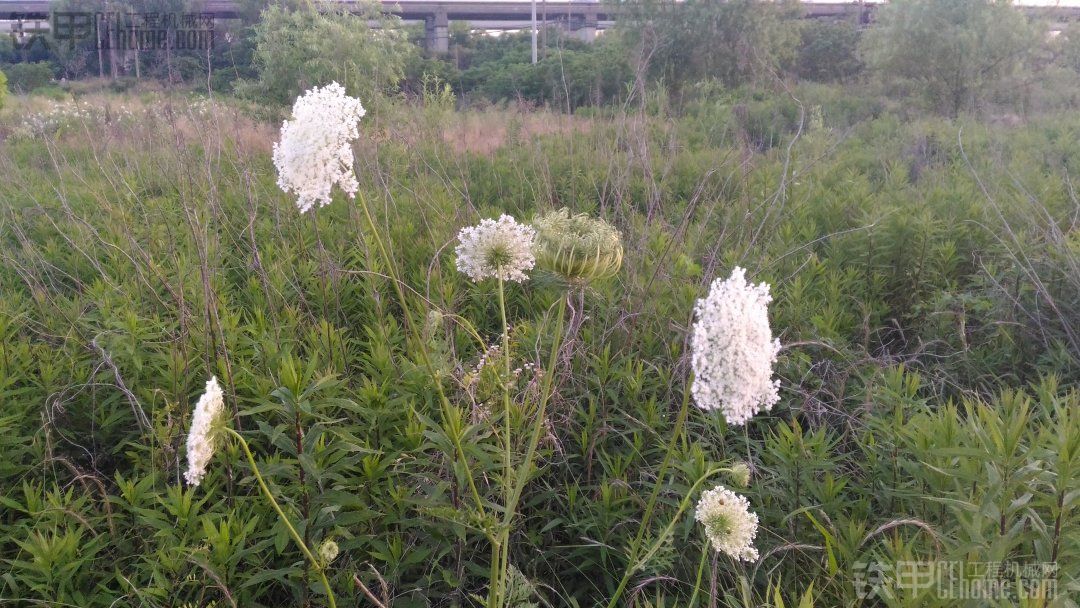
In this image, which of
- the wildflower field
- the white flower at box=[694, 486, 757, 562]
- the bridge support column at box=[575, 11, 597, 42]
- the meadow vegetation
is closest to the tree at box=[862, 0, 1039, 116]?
the meadow vegetation

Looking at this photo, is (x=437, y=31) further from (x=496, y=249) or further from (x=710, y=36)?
(x=496, y=249)

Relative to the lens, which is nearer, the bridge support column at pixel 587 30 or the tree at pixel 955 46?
the tree at pixel 955 46

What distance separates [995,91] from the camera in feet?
59.3

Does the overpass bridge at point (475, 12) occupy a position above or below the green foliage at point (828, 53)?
above

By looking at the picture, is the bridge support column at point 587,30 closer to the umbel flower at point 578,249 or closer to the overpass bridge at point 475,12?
the overpass bridge at point 475,12

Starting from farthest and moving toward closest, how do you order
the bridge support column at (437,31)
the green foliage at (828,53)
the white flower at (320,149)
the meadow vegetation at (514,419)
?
the bridge support column at (437,31), the green foliage at (828,53), the meadow vegetation at (514,419), the white flower at (320,149)

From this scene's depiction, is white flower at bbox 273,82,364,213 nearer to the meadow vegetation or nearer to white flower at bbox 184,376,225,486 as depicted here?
the meadow vegetation

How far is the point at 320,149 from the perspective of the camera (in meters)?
1.67

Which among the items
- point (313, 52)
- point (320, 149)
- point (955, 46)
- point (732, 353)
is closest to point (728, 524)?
point (732, 353)

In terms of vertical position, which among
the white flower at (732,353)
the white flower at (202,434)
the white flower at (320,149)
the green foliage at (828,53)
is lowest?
the white flower at (202,434)

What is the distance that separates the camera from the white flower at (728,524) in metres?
1.54

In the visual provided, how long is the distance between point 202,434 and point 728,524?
3.82 ft

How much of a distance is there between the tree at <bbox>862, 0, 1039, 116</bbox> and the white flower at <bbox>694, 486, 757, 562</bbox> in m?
19.5

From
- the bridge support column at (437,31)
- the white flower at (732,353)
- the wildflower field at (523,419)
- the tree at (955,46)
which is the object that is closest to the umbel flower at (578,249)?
the wildflower field at (523,419)
